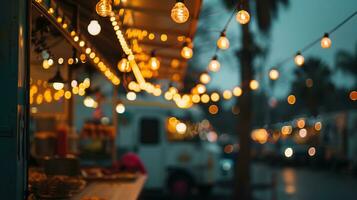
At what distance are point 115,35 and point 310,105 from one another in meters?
47.0

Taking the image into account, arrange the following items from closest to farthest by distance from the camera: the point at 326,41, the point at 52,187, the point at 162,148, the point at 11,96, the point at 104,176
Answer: the point at 11,96
the point at 52,187
the point at 326,41
the point at 104,176
the point at 162,148

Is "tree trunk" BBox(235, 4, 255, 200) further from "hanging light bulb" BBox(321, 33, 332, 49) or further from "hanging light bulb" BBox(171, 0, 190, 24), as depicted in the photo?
"hanging light bulb" BBox(171, 0, 190, 24)

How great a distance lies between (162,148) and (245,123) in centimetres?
268

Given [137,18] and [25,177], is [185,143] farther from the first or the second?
[25,177]

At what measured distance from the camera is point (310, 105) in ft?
179

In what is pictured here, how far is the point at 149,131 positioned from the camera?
2047 centimetres

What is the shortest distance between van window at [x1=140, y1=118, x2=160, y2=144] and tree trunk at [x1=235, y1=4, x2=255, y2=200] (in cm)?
262

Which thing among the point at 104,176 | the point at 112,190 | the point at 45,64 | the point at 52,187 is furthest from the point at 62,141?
the point at 52,187

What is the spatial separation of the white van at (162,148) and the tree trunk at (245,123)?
1010 mm

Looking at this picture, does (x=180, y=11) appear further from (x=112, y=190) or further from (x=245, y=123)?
(x=245, y=123)

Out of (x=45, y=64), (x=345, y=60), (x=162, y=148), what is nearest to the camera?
(x=45, y=64)

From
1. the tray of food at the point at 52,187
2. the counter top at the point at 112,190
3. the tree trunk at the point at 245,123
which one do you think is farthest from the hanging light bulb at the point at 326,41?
the tree trunk at the point at 245,123

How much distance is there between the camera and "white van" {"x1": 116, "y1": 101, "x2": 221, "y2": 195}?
798 inches

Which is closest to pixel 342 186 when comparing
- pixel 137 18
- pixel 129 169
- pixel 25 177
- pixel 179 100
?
pixel 179 100
